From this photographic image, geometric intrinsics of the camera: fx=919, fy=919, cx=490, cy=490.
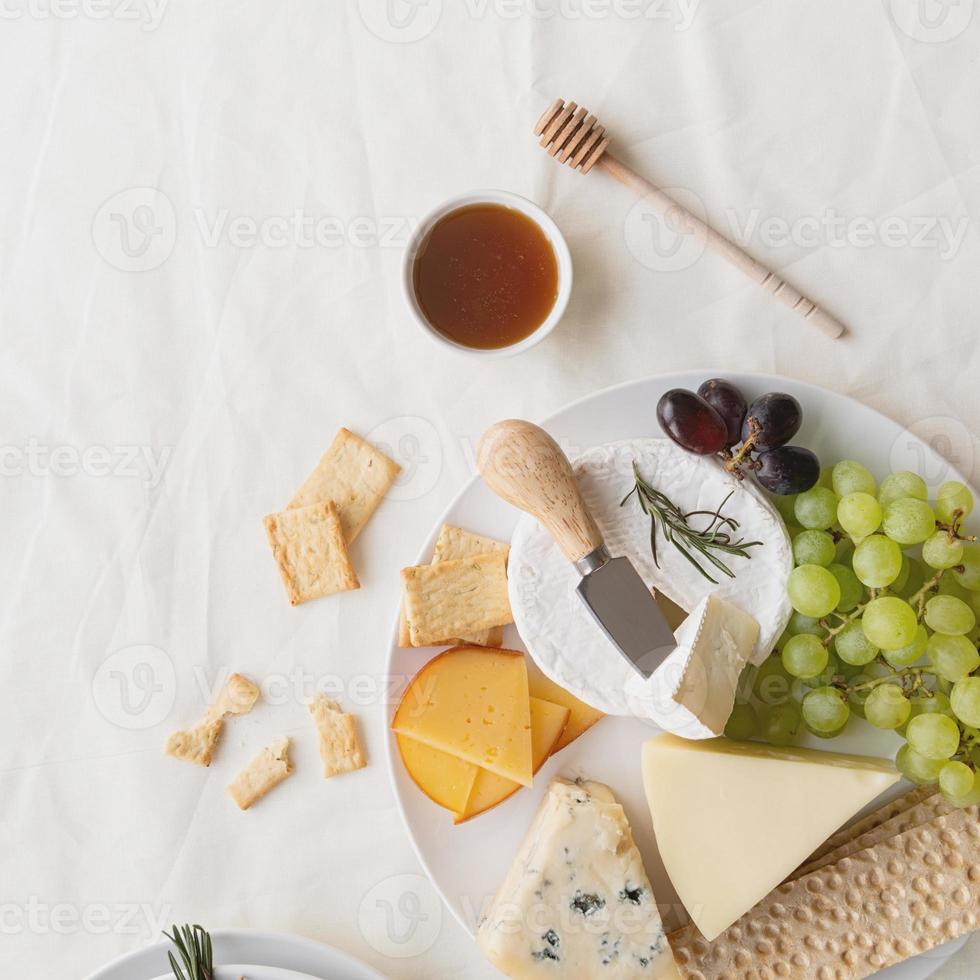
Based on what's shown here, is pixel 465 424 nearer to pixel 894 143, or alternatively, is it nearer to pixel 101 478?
pixel 101 478

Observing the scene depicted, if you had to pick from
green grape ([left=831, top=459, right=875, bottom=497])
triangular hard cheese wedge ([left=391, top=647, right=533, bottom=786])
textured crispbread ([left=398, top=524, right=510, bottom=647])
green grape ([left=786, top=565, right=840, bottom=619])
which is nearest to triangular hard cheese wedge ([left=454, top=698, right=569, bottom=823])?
triangular hard cheese wedge ([left=391, top=647, right=533, bottom=786])

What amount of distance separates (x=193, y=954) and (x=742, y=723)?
82 centimetres

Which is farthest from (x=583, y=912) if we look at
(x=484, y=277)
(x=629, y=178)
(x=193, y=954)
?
(x=629, y=178)

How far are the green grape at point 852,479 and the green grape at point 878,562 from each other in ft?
0.23

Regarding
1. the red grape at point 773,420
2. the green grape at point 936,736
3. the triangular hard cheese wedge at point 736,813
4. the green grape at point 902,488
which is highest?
the red grape at point 773,420

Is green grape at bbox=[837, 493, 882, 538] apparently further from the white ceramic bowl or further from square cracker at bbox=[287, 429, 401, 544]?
square cracker at bbox=[287, 429, 401, 544]

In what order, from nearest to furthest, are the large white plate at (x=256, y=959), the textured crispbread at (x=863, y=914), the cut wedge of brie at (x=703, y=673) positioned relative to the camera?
the cut wedge of brie at (x=703, y=673)
the textured crispbread at (x=863, y=914)
the large white plate at (x=256, y=959)

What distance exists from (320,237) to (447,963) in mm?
1105

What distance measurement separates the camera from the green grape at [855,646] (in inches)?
45.1

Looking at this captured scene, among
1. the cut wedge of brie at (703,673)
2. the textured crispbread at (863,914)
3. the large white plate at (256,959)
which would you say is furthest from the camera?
the large white plate at (256,959)

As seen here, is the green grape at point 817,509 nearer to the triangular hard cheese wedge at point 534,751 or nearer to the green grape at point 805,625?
the green grape at point 805,625

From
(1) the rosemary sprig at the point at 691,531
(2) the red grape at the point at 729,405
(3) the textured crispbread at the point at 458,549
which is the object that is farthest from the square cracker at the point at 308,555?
(2) the red grape at the point at 729,405

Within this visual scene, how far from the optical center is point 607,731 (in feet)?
4.23

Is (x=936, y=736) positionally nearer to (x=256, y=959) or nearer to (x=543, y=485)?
→ (x=543, y=485)
